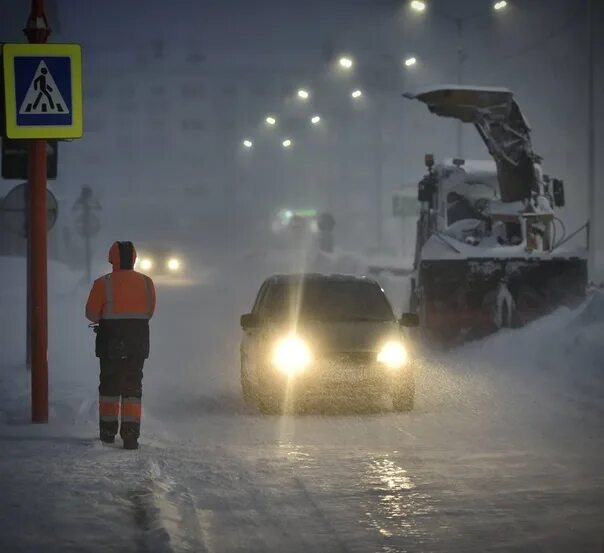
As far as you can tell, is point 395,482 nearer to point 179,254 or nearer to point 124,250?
point 124,250

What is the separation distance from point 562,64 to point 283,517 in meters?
63.4

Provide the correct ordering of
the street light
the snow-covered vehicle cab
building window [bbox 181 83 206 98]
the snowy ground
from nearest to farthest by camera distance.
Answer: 1. the snowy ground
2. the snow-covered vehicle cab
3. the street light
4. building window [bbox 181 83 206 98]

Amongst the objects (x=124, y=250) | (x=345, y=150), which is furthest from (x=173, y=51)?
(x=124, y=250)

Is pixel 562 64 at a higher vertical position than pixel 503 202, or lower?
higher

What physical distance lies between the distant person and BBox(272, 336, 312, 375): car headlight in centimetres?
291

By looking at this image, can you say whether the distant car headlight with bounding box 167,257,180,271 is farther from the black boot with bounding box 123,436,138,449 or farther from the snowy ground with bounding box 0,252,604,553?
the black boot with bounding box 123,436,138,449

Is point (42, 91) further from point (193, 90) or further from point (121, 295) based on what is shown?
point (193, 90)

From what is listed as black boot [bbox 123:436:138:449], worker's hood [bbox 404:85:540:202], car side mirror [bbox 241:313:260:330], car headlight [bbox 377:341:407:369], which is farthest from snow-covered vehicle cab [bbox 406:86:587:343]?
black boot [bbox 123:436:138:449]

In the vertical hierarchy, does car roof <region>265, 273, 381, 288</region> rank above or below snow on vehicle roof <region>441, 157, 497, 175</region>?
below

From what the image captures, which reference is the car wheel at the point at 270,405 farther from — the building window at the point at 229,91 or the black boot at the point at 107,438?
the building window at the point at 229,91

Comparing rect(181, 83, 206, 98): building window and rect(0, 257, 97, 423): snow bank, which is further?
rect(181, 83, 206, 98): building window

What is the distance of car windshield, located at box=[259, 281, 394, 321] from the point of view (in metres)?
14.0

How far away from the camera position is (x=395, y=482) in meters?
8.81

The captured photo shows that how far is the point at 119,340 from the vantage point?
33.1 ft
